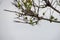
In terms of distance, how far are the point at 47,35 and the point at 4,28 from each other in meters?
0.59

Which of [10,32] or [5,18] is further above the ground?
[5,18]

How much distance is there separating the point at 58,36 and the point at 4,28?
0.72 m

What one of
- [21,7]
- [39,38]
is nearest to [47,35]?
[39,38]

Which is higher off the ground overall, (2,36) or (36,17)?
(36,17)

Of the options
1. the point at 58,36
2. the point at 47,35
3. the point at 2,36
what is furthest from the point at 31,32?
the point at 2,36

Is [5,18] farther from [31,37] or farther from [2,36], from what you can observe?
[31,37]

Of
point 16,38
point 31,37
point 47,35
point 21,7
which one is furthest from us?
point 16,38

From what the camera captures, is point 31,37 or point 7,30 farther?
point 7,30

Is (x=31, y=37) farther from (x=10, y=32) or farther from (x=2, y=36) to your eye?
(x=2, y=36)

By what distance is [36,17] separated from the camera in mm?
926

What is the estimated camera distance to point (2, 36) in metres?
1.83

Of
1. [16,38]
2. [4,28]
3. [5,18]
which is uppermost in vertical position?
[5,18]

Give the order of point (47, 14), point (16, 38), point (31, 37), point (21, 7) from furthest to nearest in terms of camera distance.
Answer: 1. point (16, 38)
2. point (31, 37)
3. point (47, 14)
4. point (21, 7)

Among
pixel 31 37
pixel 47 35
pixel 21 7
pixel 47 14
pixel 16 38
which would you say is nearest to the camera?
pixel 21 7
